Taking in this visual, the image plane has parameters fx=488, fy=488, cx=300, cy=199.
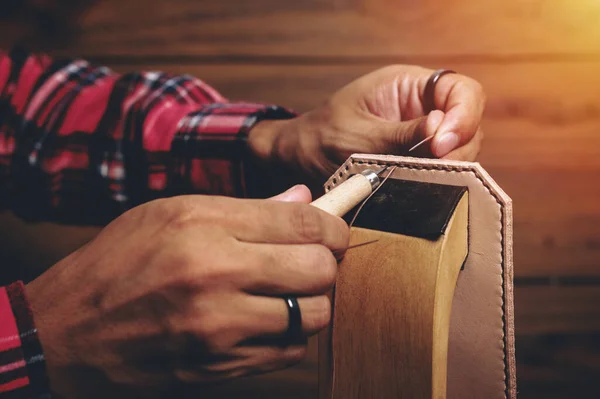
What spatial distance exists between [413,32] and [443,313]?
647 mm

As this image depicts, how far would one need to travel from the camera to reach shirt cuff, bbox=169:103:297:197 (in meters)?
0.80

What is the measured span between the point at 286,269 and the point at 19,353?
0.25 metres

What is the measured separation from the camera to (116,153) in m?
0.82

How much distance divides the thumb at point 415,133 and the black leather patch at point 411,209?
173mm

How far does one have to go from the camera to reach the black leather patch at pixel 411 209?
375 mm

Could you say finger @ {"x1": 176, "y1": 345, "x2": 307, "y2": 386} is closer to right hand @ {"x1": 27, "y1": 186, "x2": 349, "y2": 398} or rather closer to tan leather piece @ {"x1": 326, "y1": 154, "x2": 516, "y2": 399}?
right hand @ {"x1": 27, "y1": 186, "x2": 349, "y2": 398}

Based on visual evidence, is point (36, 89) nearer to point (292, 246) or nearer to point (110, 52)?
point (110, 52)

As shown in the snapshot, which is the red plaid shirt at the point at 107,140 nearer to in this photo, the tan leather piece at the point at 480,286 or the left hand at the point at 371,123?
the left hand at the point at 371,123

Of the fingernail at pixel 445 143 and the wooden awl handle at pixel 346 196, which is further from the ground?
the fingernail at pixel 445 143

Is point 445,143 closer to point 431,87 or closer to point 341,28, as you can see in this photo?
point 431,87

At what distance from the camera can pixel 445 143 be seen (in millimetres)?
578

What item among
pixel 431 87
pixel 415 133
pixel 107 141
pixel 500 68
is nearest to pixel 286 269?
pixel 415 133

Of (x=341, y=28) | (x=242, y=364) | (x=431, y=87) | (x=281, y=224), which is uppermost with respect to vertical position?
(x=341, y=28)

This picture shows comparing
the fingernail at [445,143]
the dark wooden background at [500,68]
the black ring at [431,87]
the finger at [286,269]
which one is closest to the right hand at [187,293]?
the finger at [286,269]
